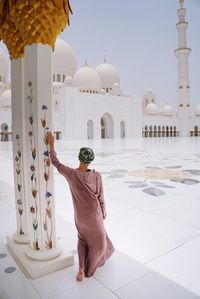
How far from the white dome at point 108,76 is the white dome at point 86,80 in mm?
3424

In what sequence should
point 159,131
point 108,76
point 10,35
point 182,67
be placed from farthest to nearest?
point 159,131 → point 108,76 → point 182,67 → point 10,35

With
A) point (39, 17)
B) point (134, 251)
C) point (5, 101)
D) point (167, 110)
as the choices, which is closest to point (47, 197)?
point (134, 251)

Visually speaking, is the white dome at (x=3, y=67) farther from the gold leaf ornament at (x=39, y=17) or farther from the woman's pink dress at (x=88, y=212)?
the woman's pink dress at (x=88, y=212)

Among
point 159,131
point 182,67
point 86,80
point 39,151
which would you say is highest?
point 182,67

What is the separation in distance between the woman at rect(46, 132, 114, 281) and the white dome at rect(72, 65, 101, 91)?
17.4 metres

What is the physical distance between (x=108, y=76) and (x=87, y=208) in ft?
70.4

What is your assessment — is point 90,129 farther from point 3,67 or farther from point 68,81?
point 3,67

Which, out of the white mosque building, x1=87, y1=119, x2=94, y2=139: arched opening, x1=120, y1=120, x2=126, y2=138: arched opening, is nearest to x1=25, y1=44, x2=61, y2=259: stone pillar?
the white mosque building

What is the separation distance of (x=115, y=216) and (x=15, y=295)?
93 cm

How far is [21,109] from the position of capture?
45.9 inches

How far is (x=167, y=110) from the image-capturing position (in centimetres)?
2594

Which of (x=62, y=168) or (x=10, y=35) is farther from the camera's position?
(x=10, y=35)

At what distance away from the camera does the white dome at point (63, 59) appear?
1894 centimetres

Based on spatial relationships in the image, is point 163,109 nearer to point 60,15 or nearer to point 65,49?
point 65,49
